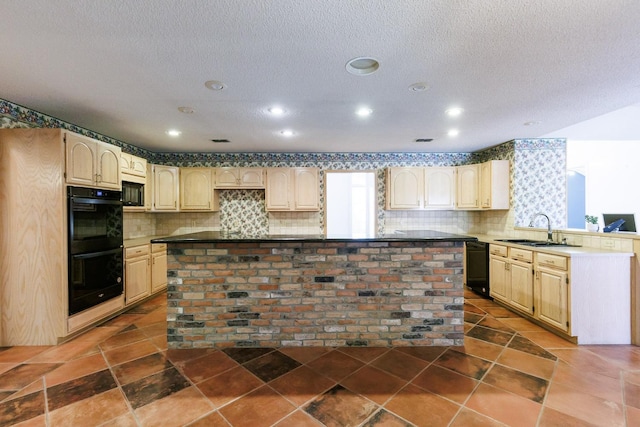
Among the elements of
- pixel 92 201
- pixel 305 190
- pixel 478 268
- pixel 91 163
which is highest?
pixel 91 163

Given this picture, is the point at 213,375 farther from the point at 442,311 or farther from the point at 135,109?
the point at 135,109

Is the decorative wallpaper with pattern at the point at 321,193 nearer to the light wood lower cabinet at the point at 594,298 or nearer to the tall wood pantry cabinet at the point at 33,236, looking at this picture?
the tall wood pantry cabinet at the point at 33,236

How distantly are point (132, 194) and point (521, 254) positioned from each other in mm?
5343

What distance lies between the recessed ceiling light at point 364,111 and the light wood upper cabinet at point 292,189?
1.95 m

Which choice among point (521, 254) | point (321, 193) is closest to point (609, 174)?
point (521, 254)

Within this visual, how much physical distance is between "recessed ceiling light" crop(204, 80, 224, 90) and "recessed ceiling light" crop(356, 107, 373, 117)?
4.68 ft

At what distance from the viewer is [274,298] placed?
2.52 meters

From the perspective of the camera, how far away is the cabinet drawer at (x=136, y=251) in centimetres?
348

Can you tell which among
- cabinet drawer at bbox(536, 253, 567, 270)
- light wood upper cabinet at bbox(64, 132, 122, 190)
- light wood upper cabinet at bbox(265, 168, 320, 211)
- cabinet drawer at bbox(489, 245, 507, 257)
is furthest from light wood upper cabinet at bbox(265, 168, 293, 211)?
cabinet drawer at bbox(536, 253, 567, 270)

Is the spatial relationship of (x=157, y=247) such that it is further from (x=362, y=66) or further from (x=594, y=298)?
(x=594, y=298)

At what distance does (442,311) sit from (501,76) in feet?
7.01

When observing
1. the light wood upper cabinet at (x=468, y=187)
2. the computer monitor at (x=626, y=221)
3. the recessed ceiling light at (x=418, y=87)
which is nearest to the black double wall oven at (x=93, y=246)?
the recessed ceiling light at (x=418, y=87)

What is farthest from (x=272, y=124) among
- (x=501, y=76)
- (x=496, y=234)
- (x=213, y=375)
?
(x=496, y=234)

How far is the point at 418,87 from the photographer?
2.38 m
